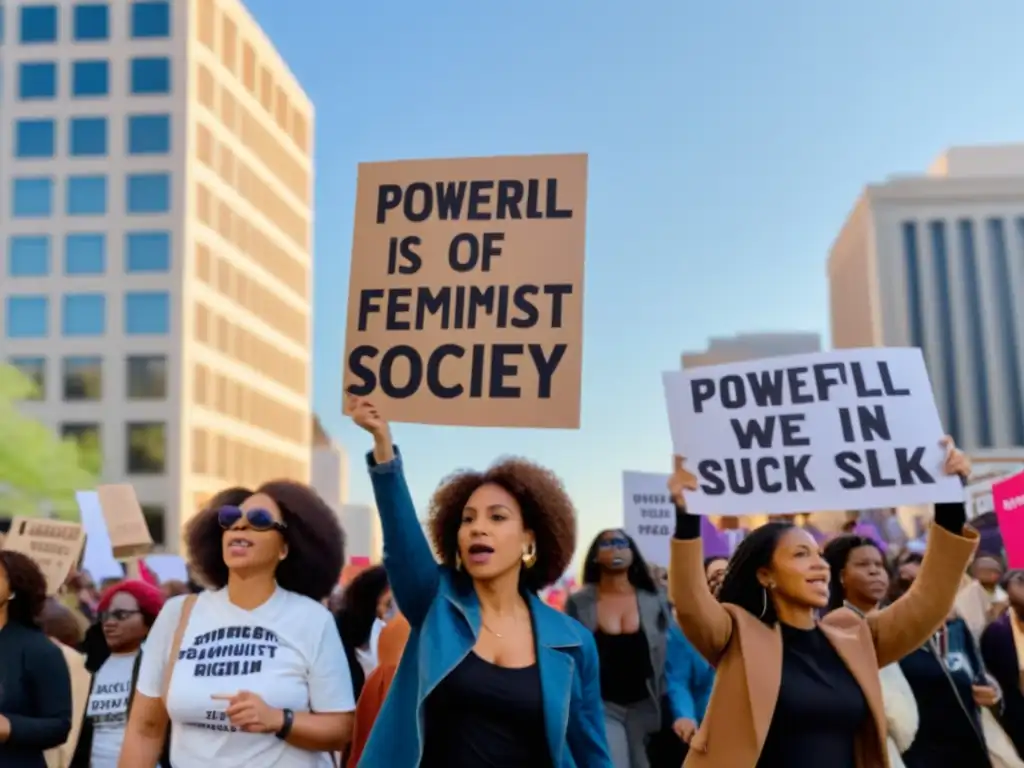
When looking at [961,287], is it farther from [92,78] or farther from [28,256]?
[28,256]

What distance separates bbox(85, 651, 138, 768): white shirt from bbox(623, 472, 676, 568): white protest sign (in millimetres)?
6139

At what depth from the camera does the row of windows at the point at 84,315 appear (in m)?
58.7

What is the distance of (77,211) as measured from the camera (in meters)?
59.4

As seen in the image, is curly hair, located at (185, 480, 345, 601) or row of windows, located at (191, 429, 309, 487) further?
row of windows, located at (191, 429, 309, 487)

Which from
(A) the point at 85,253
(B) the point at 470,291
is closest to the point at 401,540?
(B) the point at 470,291

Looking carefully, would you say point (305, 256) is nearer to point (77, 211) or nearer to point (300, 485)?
point (77, 211)

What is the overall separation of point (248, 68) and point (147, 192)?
1176cm

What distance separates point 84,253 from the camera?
195 feet

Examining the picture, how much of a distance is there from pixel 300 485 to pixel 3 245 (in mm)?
59152

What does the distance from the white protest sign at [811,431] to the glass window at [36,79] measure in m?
59.8

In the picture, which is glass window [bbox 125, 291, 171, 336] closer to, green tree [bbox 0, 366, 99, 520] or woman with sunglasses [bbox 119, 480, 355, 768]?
green tree [bbox 0, 366, 99, 520]

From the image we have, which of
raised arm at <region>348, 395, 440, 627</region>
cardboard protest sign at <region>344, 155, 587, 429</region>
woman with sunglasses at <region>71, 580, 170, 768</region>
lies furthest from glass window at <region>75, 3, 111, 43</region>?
raised arm at <region>348, 395, 440, 627</region>

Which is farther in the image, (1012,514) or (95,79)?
(95,79)

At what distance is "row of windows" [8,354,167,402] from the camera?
58.7 meters
